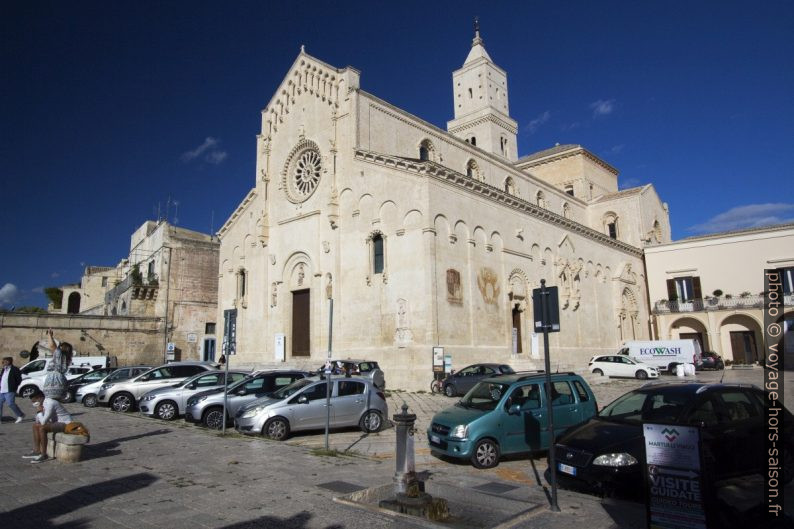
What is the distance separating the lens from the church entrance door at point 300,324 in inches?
1179

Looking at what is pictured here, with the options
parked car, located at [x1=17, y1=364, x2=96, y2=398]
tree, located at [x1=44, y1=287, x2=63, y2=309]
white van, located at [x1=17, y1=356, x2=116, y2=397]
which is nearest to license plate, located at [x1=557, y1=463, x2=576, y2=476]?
white van, located at [x1=17, y1=356, x2=116, y2=397]

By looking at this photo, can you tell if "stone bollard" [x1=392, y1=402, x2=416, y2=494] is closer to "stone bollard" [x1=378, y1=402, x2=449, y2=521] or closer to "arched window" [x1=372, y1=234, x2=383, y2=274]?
"stone bollard" [x1=378, y1=402, x2=449, y2=521]

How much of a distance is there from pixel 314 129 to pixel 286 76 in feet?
17.6

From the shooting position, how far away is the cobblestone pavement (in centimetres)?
661

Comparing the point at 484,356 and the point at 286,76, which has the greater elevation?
the point at 286,76

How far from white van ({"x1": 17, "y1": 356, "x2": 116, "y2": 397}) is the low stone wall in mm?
8189

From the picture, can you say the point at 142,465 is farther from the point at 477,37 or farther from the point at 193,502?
the point at 477,37

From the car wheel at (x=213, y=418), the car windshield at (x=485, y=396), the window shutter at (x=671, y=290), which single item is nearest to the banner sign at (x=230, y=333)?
the car wheel at (x=213, y=418)

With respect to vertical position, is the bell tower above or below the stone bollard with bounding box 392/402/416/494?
above

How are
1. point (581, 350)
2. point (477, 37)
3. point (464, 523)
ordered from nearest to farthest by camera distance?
1. point (464, 523)
2. point (581, 350)
3. point (477, 37)

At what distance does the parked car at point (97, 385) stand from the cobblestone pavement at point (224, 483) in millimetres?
7540

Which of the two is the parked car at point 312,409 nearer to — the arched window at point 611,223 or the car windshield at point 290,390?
the car windshield at point 290,390

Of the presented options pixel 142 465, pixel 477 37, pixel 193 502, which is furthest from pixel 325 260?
pixel 477 37

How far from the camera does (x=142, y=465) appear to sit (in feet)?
31.8
